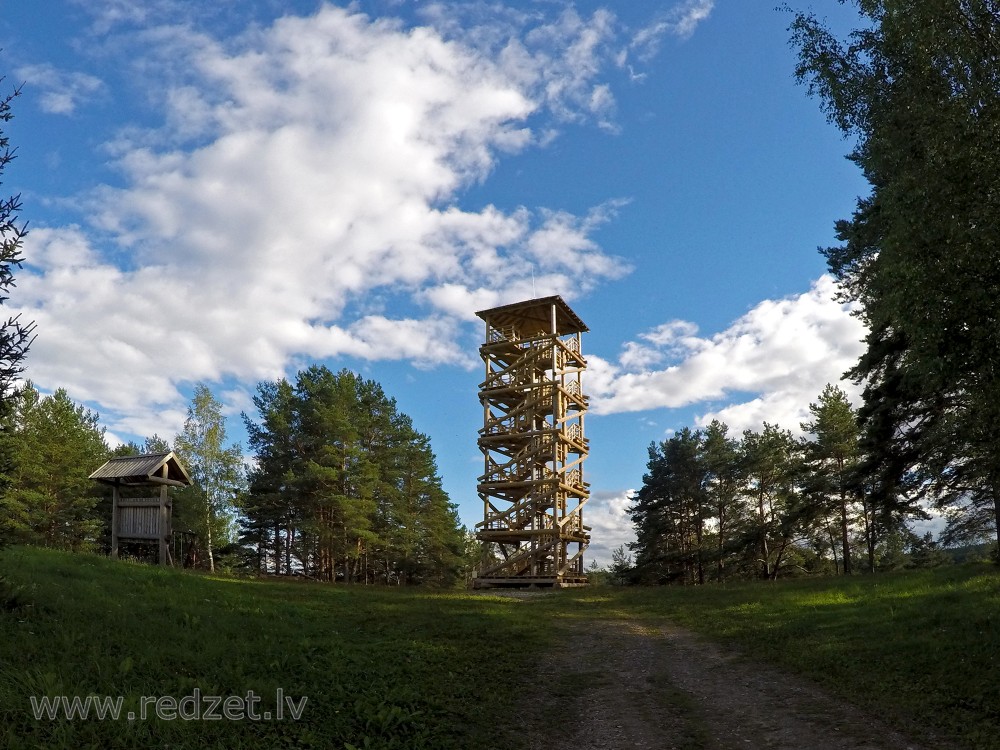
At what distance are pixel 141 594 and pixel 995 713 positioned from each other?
1467 centimetres

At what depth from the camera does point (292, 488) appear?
3934 cm

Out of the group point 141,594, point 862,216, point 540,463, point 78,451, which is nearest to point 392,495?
point 540,463

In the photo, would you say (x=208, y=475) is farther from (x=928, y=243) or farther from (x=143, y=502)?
(x=928, y=243)

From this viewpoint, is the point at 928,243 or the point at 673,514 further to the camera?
the point at 673,514

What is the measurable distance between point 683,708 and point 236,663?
671cm

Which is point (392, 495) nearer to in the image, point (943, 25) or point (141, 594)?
point (141, 594)

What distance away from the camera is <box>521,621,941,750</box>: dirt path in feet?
27.0

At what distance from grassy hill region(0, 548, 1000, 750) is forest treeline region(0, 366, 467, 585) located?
1935cm

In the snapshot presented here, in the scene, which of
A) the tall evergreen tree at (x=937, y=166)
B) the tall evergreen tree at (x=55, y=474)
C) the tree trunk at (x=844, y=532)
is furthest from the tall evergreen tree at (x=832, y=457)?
the tall evergreen tree at (x=55, y=474)

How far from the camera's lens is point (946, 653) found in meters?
10.9

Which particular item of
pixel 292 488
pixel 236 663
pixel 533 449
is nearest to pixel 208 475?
pixel 292 488

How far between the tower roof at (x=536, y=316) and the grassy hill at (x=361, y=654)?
21.6m

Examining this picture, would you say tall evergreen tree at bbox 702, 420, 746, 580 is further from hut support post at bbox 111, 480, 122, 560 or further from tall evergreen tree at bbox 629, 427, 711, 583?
hut support post at bbox 111, 480, 122, 560

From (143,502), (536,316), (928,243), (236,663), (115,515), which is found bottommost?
(236,663)
